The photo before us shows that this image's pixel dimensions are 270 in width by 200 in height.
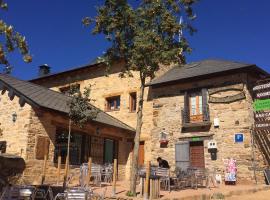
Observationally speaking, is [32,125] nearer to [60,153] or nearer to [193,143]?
[60,153]

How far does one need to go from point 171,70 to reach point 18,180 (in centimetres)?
1165

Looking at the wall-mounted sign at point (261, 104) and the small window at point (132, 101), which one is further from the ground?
the small window at point (132, 101)

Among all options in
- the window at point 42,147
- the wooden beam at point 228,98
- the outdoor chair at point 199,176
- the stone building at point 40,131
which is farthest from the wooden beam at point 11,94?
the wooden beam at point 228,98

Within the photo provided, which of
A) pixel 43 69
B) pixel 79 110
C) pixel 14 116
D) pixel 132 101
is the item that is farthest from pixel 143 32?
pixel 43 69

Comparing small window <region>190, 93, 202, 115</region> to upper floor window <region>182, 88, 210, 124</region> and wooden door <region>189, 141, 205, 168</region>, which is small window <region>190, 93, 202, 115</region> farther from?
wooden door <region>189, 141, 205, 168</region>

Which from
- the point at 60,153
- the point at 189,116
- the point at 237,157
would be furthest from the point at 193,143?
the point at 60,153

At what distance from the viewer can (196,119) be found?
17297 mm

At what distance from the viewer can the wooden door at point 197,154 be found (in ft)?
55.2

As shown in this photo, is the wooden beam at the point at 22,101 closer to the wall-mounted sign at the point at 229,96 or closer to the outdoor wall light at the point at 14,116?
the outdoor wall light at the point at 14,116

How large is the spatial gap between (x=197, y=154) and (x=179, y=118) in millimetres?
2084

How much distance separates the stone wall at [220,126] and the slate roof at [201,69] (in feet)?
1.44

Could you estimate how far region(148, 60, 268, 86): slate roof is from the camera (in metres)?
16.3

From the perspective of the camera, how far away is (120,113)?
20375 mm

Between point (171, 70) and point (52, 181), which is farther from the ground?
point (171, 70)
